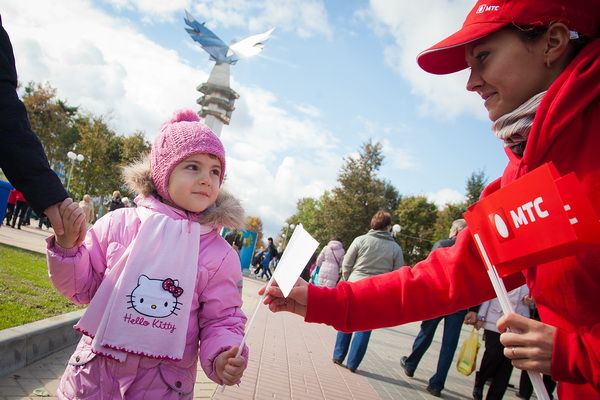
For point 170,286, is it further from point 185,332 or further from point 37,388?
point 37,388

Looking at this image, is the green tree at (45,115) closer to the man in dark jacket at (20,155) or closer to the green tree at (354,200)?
Answer: the green tree at (354,200)

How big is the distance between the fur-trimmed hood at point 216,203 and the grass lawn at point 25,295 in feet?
6.49

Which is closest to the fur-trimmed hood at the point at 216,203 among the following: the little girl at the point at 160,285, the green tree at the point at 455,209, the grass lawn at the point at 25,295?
the little girl at the point at 160,285

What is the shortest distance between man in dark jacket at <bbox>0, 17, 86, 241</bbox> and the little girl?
0.24 ft

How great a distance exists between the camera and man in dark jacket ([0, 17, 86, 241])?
176cm

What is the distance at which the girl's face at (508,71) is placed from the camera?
1.50 metres

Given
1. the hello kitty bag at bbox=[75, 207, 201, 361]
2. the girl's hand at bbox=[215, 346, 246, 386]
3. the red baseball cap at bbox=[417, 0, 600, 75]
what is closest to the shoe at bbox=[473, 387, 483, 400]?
the girl's hand at bbox=[215, 346, 246, 386]

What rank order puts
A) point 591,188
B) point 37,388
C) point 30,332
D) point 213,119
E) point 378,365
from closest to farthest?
point 591,188 < point 37,388 < point 30,332 < point 378,365 < point 213,119

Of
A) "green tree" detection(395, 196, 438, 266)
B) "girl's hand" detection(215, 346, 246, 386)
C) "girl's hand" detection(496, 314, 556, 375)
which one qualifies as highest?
"green tree" detection(395, 196, 438, 266)

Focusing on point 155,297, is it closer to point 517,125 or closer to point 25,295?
point 517,125

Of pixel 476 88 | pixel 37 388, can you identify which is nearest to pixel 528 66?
pixel 476 88

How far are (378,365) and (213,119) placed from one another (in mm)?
35098

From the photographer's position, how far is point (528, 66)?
1.50 meters

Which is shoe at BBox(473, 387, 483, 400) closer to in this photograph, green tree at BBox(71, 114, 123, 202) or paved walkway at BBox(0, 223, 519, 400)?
paved walkway at BBox(0, 223, 519, 400)
